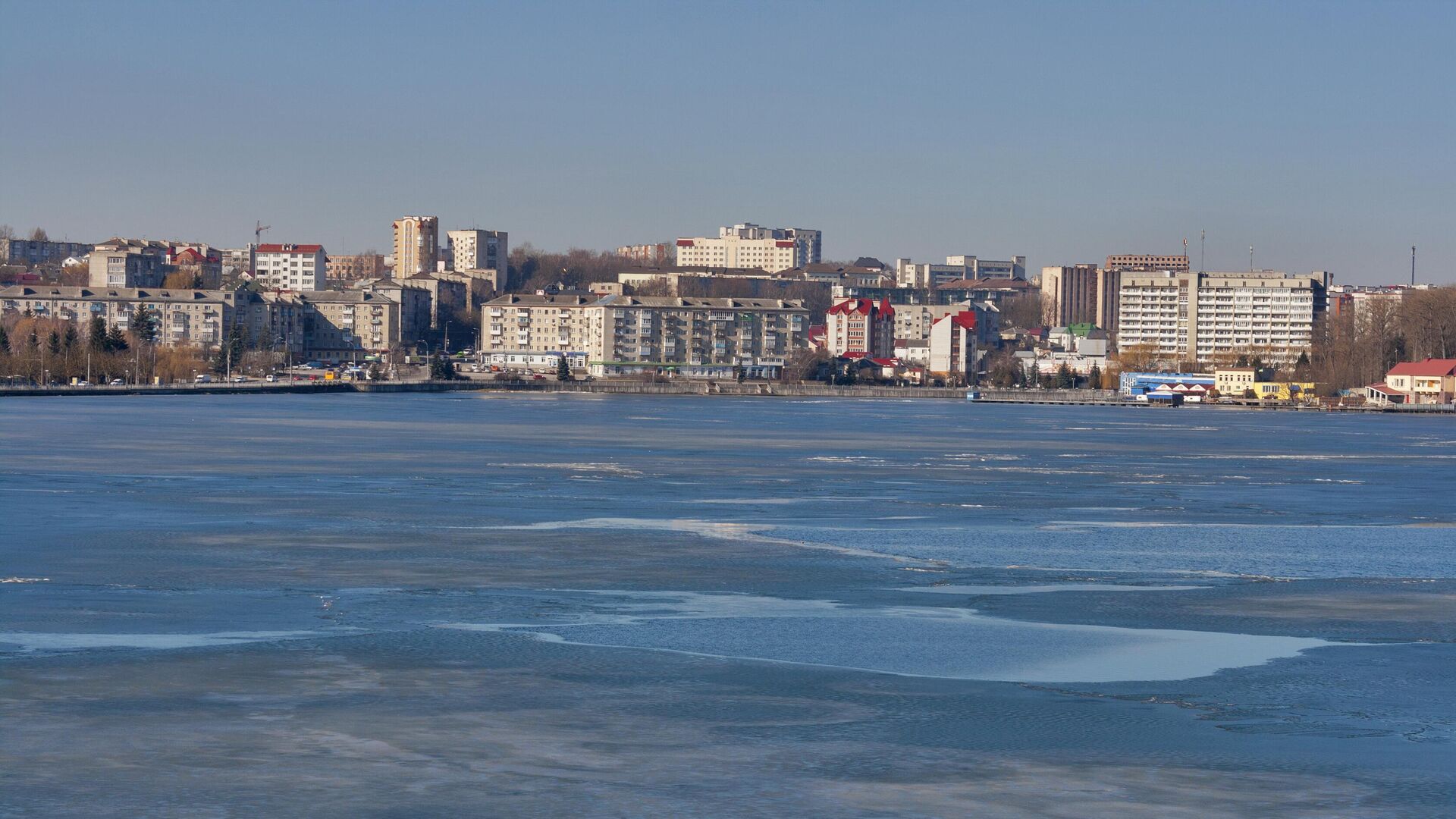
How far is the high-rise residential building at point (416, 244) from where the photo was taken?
143 metres

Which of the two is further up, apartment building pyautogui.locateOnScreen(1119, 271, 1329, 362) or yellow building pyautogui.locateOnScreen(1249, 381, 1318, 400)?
apartment building pyautogui.locateOnScreen(1119, 271, 1329, 362)

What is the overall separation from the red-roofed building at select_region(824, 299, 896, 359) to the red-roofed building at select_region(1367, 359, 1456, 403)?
36.7m

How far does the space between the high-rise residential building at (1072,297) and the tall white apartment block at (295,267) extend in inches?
2557

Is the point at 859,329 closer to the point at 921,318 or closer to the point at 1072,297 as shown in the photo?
the point at 921,318

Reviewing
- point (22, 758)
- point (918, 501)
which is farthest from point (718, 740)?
point (918, 501)

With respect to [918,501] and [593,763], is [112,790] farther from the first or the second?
[918,501]

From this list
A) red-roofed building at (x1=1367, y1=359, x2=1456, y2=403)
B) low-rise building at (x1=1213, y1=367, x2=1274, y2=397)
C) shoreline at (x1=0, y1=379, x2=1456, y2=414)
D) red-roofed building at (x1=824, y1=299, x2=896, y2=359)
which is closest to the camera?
shoreline at (x1=0, y1=379, x2=1456, y2=414)

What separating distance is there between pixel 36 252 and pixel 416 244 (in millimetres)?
30911

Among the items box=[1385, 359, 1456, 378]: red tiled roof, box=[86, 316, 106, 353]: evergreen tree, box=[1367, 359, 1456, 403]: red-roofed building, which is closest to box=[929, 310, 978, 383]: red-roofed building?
box=[1385, 359, 1456, 378]: red tiled roof

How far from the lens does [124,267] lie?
104 meters

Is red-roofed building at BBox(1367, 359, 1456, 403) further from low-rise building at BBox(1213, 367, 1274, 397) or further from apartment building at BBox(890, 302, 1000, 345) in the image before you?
apartment building at BBox(890, 302, 1000, 345)

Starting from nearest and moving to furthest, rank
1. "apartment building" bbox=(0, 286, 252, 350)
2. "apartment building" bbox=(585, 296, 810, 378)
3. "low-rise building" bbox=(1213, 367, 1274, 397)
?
"low-rise building" bbox=(1213, 367, 1274, 397), "apartment building" bbox=(0, 286, 252, 350), "apartment building" bbox=(585, 296, 810, 378)

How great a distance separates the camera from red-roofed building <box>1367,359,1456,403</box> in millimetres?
71125

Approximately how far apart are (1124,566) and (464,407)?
41.6 m
